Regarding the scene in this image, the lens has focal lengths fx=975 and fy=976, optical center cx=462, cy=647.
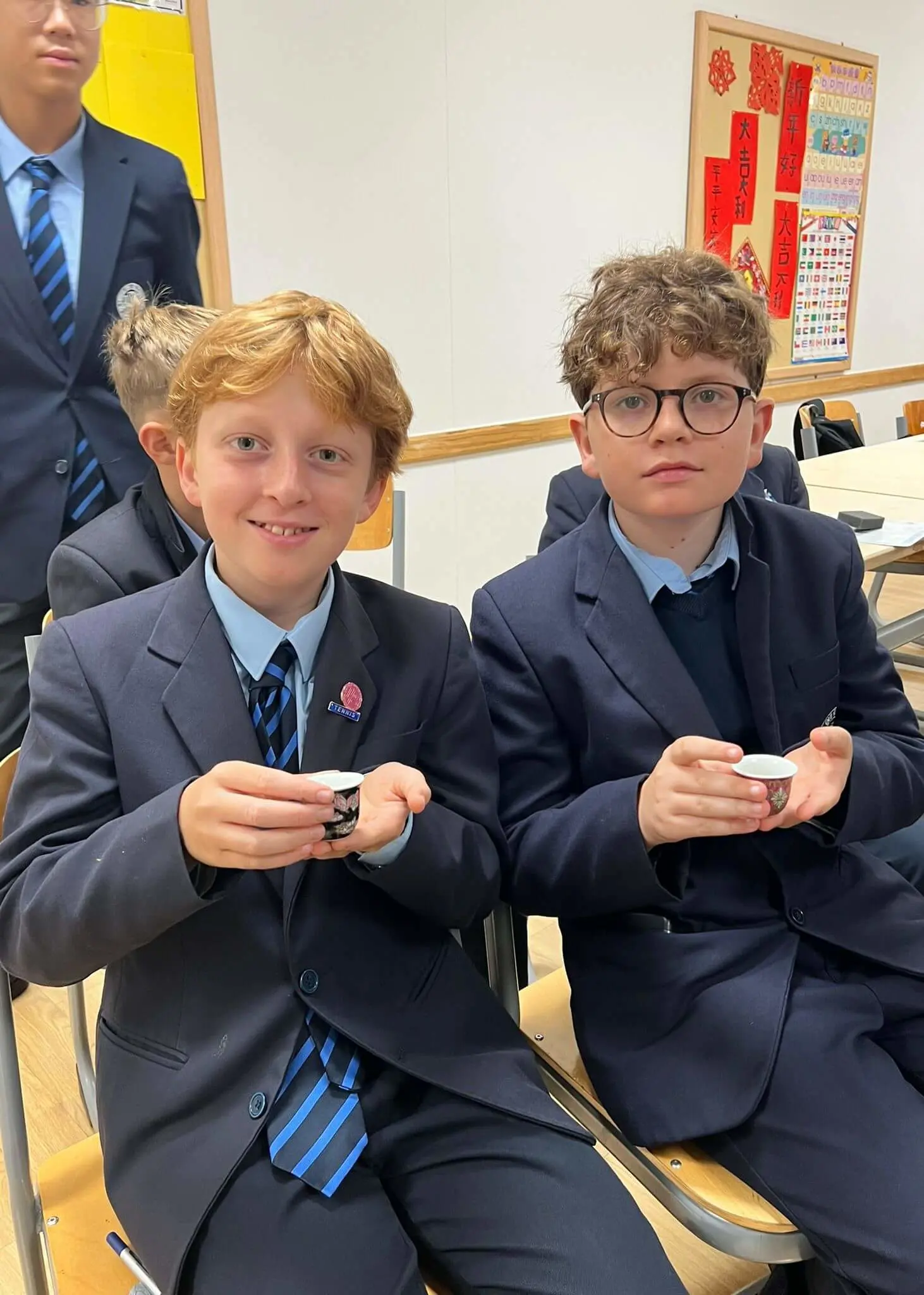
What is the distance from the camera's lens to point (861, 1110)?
38.7 inches

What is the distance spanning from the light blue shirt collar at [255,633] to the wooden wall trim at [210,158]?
190 centimetres

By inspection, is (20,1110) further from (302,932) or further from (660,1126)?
(660,1126)

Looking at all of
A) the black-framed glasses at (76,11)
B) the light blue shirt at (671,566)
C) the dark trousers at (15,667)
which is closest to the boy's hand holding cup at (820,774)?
the light blue shirt at (671,566)

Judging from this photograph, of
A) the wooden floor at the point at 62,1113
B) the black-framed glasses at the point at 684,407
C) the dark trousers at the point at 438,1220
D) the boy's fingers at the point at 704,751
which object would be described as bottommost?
the wooden floor at the point at 62,1113

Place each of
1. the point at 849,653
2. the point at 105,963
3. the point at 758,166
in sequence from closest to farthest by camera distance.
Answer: the point at 105,963
the point at 849,653
the point at 758,166

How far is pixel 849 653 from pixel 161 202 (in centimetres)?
214

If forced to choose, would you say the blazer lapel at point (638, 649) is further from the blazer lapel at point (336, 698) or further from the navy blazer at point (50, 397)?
the navy blazer at point (50, 397)

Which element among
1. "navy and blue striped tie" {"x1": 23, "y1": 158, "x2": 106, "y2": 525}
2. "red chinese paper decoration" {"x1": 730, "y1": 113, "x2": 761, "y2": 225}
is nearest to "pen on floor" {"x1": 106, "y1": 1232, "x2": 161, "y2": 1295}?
"navy and blue striped tie" {"x1": 23, "y1": 158, "x2": 106, "y2": 525}

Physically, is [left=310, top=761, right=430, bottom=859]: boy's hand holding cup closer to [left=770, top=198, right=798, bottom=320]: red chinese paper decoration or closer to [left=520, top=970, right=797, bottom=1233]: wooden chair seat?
[left=520, top=970, right=797, bottom=1233]: wooden chair seat

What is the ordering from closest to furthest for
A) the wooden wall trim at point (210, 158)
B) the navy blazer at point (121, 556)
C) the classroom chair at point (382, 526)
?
the navy blazer at point (121, 556) → the classroom chair at point (382, 526) → the wooden wall trim at point (210, 158)

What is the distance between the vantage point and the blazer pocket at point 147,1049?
948 millimetres

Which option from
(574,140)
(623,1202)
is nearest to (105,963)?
(623,1202)

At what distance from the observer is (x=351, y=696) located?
3.42 feet

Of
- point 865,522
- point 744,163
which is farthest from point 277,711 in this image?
point 744,163
